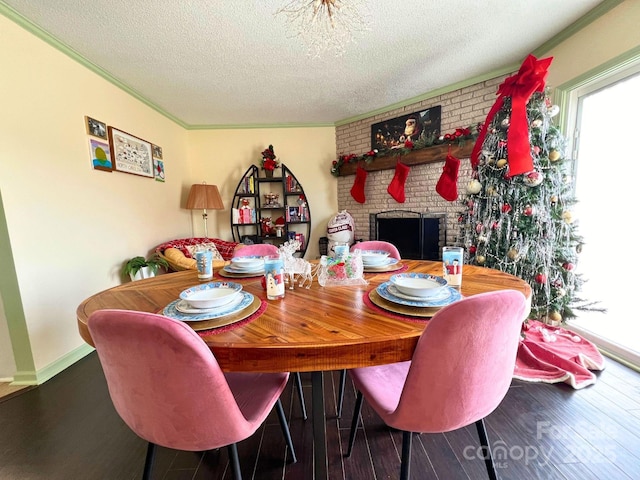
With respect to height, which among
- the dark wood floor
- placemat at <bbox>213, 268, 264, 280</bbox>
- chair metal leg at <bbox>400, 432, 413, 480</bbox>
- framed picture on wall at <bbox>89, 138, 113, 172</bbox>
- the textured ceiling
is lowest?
the dark wood floor

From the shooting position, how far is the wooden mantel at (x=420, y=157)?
2785 mm

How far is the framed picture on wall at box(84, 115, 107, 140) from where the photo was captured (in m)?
2.17

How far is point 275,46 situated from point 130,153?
1758 mm

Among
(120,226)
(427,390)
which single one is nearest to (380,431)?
(427,390)

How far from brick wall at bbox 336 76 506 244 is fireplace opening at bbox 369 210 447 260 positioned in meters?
0.07

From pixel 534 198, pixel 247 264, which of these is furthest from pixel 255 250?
pixel 534 198

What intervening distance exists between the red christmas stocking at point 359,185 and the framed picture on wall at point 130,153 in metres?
2.50

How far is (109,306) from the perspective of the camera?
928mm

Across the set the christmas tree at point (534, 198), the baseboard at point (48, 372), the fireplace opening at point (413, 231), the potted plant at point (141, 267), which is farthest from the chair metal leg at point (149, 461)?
the fireplace opening at point (413, 231)

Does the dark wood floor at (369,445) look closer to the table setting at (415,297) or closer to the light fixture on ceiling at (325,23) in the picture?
the table setting at (415,297)

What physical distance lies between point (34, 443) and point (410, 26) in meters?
3.34

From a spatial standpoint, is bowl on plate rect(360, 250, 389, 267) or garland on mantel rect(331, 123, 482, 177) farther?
garland on mantel rect(331, 123, 482, 177)

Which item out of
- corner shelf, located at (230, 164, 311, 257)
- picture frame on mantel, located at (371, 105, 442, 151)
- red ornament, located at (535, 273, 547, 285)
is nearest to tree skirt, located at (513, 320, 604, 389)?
red ornament, located at (535, 273, 547, 285)

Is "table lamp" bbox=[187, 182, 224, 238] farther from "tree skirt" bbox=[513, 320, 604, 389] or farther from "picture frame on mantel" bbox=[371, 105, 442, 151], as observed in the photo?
"tree skirt" bbox=[513, 320, 604, 389]
